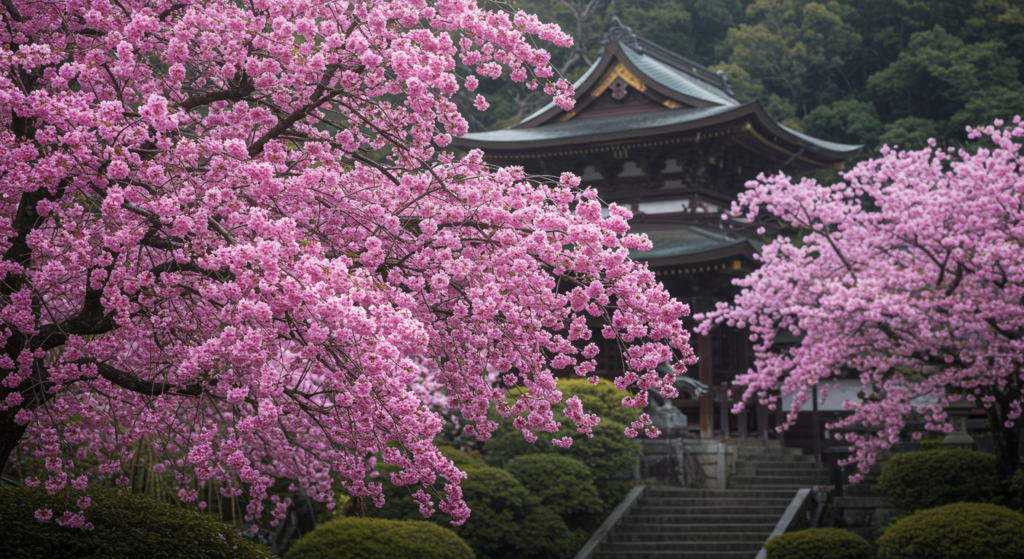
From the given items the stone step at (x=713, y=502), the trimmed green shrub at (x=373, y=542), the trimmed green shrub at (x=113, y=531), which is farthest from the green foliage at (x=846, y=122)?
the trimmed green shrub at (x=113, y=531)

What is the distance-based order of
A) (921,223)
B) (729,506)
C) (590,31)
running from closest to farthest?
(921,223) < (729,506) < (590,31)

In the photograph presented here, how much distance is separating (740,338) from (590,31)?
25.4 metres

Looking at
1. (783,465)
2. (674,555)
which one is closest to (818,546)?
(674,555)

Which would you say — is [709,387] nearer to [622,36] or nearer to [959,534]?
[959,534]

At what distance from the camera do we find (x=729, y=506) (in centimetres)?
1572

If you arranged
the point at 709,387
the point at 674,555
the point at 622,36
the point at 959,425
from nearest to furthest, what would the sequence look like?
the point at 674,555 → the point at 959,425 → the point at 709,387 → the point at 622,36

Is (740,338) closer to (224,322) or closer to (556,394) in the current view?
(556,394)

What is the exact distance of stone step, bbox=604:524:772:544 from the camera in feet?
47.9

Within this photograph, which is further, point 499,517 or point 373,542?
point 499,517

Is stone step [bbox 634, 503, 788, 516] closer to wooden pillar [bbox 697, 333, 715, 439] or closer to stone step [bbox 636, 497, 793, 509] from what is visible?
stone step [bbox 636, 497, 793, 509]

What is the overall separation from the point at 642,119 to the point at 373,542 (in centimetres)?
1332

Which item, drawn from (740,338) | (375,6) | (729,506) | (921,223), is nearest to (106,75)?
(375,6)

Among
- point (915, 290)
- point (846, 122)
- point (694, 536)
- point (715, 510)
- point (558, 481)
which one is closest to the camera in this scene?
point (915, 290)

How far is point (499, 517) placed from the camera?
1327 centimetres
